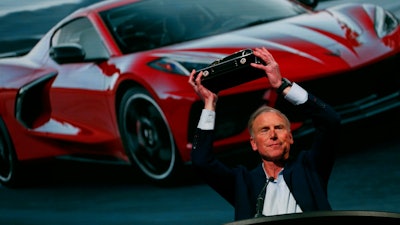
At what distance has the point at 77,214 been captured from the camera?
6.45m

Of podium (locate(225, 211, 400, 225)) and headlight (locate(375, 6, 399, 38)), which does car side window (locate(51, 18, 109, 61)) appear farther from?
podium (locate(225, 211, 400, 225))

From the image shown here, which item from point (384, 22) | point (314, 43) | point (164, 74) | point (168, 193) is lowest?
point (168, 193)

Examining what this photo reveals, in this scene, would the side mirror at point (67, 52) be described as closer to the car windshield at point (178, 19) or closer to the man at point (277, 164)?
the car windshield at point (178, 19)

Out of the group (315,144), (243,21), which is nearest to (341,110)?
(243,21)

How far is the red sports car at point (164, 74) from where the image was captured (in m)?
6.36

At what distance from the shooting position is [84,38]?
726 centimetres

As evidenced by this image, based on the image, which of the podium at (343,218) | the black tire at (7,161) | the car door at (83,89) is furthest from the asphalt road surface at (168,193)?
the podium at (343,218)

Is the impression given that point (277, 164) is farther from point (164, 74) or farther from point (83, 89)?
point (83, 89)

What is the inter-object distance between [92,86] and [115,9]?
57 centimetres

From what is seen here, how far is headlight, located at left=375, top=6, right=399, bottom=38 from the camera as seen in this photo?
671 cm

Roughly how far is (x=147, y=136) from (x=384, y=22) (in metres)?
1.44

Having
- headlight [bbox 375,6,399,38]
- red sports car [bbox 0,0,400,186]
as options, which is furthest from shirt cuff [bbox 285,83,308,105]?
headlight [bbox 375,6,399,38]

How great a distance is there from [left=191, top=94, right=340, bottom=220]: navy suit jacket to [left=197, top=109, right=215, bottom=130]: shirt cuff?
4cm

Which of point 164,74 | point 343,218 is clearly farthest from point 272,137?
point 164,74
